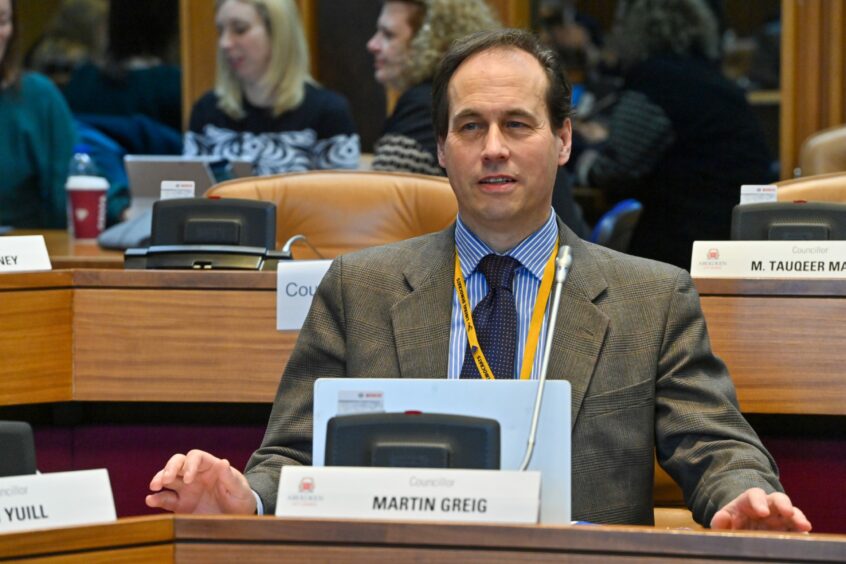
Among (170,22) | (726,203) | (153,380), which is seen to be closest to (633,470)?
(153,380)

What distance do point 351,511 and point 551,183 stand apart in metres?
0.81

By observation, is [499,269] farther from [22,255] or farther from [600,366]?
[22,255]

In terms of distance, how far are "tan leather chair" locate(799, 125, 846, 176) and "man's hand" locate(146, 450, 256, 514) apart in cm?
259

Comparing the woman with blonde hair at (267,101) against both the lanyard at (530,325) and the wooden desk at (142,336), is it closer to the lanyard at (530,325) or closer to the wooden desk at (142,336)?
the wooden desk at (142,336)

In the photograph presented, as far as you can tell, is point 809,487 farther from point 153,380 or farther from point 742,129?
point 742,129

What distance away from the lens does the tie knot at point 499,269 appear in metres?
2.08

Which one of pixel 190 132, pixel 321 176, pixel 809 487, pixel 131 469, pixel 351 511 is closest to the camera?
pixel 351 511

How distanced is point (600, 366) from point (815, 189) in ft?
4.02

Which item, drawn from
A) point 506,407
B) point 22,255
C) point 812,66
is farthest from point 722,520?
point 812,66

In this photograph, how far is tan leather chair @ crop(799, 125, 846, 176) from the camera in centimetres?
387

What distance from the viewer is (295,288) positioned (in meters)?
2.55

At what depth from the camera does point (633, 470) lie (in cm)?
200

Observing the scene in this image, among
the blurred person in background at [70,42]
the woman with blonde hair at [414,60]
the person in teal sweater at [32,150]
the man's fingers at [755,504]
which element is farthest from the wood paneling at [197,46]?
the man's fingers at [755,504]

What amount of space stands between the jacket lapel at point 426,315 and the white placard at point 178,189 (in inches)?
51.7
